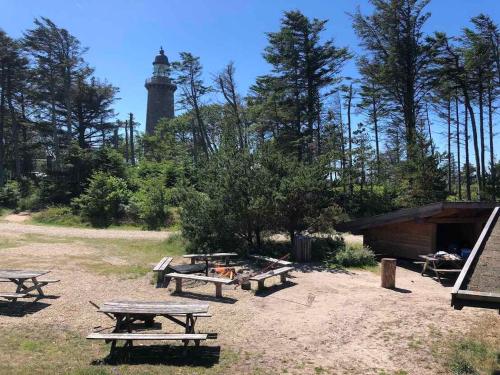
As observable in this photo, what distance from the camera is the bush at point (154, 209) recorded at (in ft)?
83.3

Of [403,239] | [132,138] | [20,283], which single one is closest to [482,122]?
[403,239]

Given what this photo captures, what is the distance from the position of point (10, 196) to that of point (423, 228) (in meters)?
29.4

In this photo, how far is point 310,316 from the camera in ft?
30.2

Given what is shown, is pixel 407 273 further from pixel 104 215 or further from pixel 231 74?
pixel 231 74

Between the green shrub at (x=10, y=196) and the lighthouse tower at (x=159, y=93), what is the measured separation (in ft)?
78.6

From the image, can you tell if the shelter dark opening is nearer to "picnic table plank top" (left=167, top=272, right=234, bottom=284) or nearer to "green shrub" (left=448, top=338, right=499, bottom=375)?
"green shrub" (left=448, top=338, right=499, bottom=375)

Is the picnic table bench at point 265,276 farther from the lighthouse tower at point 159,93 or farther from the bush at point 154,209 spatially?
the lighthouse tower at point 159,93

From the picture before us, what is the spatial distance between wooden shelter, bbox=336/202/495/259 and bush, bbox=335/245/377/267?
133 cm

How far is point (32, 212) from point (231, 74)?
18.8m

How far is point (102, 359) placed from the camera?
6793 millimetres

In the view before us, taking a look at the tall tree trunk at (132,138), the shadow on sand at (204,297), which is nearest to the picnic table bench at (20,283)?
the shadow on sand at (204,297)

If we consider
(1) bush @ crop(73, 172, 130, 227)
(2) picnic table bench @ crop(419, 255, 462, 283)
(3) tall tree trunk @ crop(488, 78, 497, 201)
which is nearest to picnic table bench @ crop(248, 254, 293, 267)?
(2) picnic table bench @ crop(419, 255, 462, 283)

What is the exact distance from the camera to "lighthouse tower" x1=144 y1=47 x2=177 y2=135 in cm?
5347

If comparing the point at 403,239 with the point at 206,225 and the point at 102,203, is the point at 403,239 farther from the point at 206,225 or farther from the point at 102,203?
the point at 102,203
